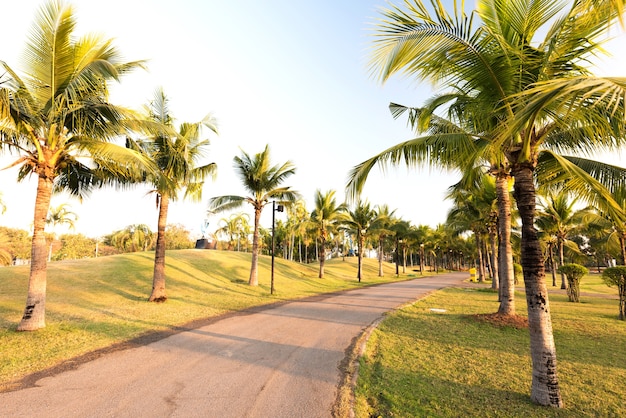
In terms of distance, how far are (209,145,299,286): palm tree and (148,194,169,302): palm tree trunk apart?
6696 millimetres

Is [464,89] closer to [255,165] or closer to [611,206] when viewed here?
[611,206]

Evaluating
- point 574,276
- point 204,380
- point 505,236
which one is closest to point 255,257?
point 505,236

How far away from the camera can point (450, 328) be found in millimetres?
10133

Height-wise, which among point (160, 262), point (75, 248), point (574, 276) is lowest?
point (574, 276)

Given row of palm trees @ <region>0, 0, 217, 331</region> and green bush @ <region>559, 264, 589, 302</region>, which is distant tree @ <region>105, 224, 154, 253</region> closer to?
row of palm trees @ <region>0, 0, 217, 331</region>

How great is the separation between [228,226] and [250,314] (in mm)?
59194

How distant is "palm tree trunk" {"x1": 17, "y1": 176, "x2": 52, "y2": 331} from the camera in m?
8.74

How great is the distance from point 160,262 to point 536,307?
1482 cm

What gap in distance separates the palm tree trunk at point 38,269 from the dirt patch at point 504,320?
1439cm

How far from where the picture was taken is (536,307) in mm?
5102

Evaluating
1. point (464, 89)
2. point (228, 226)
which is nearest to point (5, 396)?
point (464, 89)

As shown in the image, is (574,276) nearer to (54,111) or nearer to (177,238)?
(54,111)

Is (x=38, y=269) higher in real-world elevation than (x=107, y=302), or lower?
higher

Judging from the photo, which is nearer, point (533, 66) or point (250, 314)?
point (533, 66)
